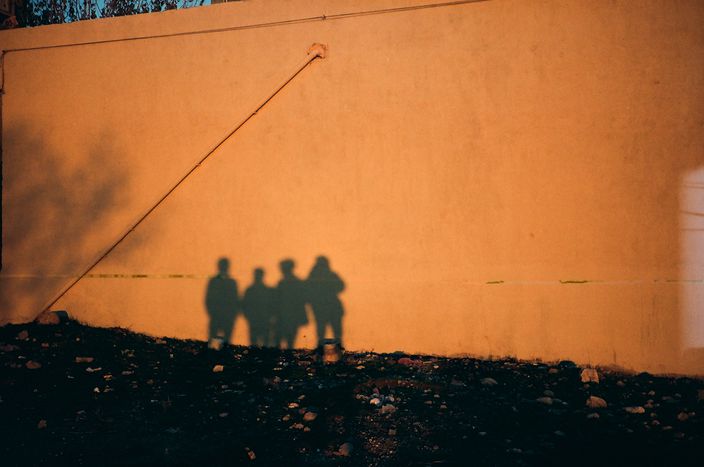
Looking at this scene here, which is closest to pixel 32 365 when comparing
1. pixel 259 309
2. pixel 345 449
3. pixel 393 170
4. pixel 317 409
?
pixel 259 309

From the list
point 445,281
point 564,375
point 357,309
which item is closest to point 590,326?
point 564,375

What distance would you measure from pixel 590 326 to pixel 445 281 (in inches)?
56.6

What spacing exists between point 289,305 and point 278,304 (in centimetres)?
13

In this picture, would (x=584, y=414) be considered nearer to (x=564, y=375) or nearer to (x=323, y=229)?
(x=564, y=375)

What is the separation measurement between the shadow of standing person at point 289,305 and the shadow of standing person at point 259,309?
93 mm

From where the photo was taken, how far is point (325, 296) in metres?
5.23

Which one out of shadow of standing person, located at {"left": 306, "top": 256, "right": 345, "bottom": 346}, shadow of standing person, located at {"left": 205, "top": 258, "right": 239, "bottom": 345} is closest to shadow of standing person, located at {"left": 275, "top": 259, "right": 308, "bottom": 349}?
shadow of standing person, located at {"left": 306, "top": 256, "right": 345, "bottom": 346}

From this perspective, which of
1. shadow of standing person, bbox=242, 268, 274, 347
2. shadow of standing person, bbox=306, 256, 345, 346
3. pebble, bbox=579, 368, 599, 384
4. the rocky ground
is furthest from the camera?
shadow of standing person, bbox=242, 268, 274, 347

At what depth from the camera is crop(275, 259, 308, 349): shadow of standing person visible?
5.29 m

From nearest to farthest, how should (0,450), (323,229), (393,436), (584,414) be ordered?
(0,450)
(393,436)
(584,414)
(323,229)

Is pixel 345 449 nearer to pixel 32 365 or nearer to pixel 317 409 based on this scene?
pixel 317 409

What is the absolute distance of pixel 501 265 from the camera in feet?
16.2

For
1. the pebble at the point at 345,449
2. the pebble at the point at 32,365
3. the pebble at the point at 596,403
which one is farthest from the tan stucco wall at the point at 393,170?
the pebble at the point at 345,449

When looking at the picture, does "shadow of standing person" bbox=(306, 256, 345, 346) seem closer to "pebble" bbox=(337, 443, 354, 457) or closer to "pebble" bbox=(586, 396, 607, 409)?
"pebble" bbox=(337, 443, 354, 457)
